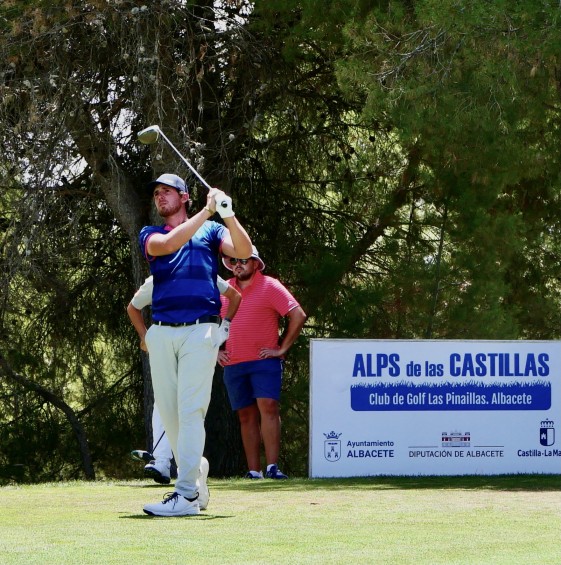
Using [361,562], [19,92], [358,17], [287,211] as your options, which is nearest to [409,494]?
[361,562]

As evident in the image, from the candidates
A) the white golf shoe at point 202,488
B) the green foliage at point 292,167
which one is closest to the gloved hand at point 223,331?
the white golf shoe at point 202,488

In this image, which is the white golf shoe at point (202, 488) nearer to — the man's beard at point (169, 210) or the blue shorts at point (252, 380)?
the man's beard at point (169, 210)

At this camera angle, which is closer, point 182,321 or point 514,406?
point 182,321

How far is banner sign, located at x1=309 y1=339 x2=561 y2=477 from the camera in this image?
10.3 metres

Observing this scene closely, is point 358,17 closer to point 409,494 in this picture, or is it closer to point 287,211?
point 287,211

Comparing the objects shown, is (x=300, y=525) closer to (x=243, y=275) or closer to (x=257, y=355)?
(x=257, y=355)

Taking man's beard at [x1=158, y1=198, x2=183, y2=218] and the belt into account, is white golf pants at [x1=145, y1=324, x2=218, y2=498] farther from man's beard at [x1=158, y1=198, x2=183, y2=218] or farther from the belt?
man's beard at [x1=158, y1=198, x2=183, y2=218]

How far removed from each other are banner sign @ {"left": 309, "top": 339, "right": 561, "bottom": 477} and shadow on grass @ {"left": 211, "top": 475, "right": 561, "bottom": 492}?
0.74 feet

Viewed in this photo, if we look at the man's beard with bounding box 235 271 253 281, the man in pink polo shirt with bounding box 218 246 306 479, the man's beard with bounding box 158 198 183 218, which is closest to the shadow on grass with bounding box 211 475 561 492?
the man in pink polo shirt with bounding box 218 246 306 479

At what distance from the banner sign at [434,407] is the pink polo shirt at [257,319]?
22.8 inches

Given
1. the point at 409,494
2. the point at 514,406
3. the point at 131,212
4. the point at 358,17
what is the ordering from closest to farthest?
the point at 409,494 < the point at 514,406 < the point at 358,17 < the point at 131,212

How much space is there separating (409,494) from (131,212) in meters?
6.89

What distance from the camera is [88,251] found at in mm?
16828

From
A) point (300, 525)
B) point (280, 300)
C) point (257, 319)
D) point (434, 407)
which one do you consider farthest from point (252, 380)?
point (300, 525)
